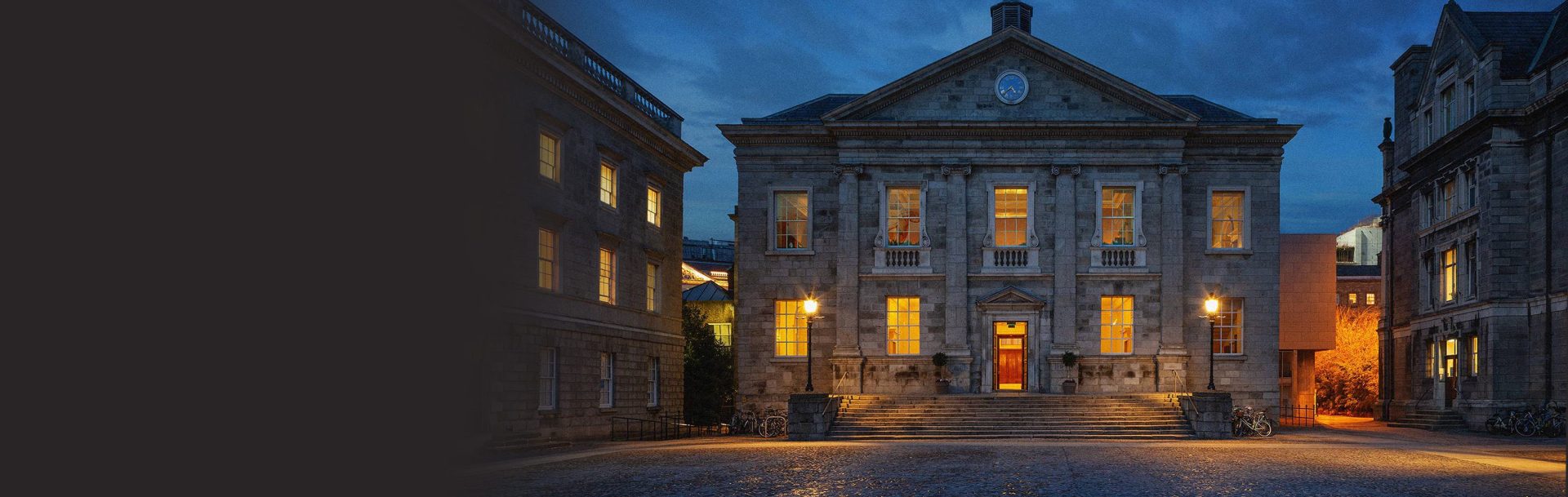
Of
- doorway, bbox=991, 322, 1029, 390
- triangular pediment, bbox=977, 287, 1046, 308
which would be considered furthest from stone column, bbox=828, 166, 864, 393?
doorway, bbox=991, 322, 1029, 390

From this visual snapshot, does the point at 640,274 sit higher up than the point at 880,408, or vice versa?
the point at 640,274

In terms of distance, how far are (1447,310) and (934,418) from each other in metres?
19.5

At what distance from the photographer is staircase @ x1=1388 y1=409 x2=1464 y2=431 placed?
3869 centimetres

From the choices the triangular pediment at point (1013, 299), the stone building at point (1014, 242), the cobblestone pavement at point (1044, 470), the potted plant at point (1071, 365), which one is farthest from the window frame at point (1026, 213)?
the cobblestone pavement at point (1044, 470)

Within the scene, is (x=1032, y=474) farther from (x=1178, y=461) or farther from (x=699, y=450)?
(x=699, y=450)

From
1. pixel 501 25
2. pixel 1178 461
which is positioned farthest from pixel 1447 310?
pixel 501 25

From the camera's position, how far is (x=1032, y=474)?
768 inches

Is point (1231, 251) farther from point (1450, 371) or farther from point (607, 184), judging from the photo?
point (607, 184)

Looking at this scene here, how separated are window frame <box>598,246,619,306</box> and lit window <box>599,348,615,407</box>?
1393mm

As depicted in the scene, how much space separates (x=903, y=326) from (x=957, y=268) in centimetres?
241

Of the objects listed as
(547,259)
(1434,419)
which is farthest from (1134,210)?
(547,259)

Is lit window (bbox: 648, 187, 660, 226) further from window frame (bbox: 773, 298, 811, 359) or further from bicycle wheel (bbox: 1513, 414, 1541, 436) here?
bicycle wheel (bbox: 1513, 414, 1541, 436)

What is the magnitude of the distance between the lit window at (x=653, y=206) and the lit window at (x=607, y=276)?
365 cm

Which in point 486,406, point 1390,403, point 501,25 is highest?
point 501,25
